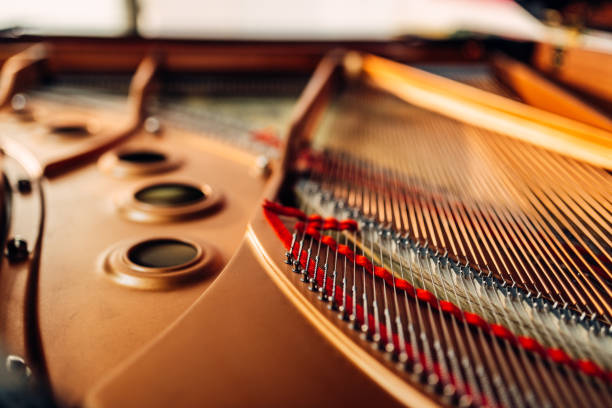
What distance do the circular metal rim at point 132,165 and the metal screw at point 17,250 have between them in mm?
704

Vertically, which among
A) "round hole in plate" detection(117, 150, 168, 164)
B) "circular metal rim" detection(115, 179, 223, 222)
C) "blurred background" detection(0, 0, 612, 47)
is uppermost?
"blurred background" detection(0, 0, 612, 47)

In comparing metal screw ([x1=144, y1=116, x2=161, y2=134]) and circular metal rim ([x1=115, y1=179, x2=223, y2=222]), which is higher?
metal screw ([x1=144, y1=116, x2=161, y2=134])

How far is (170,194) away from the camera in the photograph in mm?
1904

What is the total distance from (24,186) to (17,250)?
587mm

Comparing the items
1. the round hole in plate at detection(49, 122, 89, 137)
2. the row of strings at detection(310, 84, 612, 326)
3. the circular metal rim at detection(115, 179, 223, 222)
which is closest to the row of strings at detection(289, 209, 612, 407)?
the row of strings at detection(310, 84, 612, 326)

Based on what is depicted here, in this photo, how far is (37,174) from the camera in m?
2.09

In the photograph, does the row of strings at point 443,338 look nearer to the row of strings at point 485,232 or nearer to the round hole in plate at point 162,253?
the row of strings at point 485,232

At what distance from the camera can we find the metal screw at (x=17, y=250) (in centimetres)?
140

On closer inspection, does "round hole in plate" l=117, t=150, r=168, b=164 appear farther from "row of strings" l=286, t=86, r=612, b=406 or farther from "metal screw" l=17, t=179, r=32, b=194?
"row of strings" l=286, t=86, r=612, b=406

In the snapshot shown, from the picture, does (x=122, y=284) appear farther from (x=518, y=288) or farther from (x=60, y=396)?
(x=518, y=288)

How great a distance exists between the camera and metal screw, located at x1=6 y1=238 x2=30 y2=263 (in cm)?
140

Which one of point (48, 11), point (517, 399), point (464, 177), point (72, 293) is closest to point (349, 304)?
point (517, 399)

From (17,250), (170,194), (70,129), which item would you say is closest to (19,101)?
(70,129)

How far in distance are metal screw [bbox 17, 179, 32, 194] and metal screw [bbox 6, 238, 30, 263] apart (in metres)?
0.54
